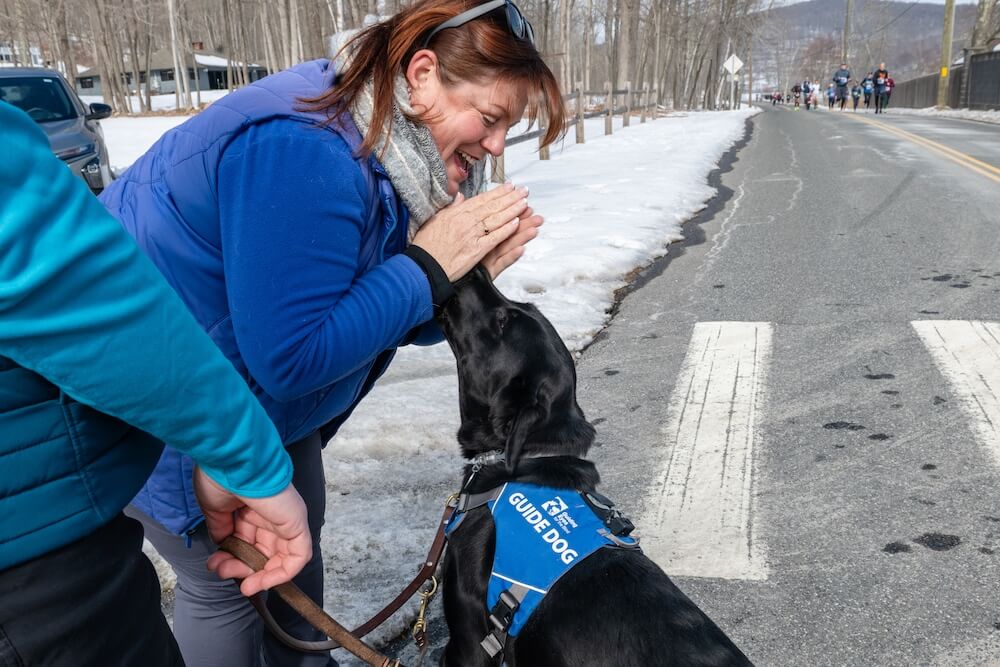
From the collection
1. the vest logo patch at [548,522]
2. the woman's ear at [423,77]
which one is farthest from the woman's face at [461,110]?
the vest logo patch at [548,522]

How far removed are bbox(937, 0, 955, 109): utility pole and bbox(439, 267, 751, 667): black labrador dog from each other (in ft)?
120

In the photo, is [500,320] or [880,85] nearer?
[500,320]

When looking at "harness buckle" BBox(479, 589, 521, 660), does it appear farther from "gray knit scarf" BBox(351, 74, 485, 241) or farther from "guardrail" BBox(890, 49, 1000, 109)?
"guardrail" BBox(890, 49, 1000, 109)

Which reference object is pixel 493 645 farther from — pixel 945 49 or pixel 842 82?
pixel 842 82

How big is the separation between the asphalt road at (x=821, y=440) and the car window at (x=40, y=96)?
750 centimetres

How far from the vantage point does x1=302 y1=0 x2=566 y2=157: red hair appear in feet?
5.35

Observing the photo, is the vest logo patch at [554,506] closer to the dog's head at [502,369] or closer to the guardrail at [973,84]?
the dog's head at [502,369]

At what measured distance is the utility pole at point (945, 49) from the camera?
31.4 metres

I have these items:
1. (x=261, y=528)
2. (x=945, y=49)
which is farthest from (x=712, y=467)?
(x=945, y=49)

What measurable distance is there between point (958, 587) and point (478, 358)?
1787mm

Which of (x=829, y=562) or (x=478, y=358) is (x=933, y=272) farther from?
(x=478, y=358)

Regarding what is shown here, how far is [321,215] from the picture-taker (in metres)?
1.48

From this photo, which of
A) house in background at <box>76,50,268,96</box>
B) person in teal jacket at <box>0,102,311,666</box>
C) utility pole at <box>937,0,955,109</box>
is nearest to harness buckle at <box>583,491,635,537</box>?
person in teal jacket at <box>0,102,311,666</box>

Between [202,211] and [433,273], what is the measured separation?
0.51 metres
